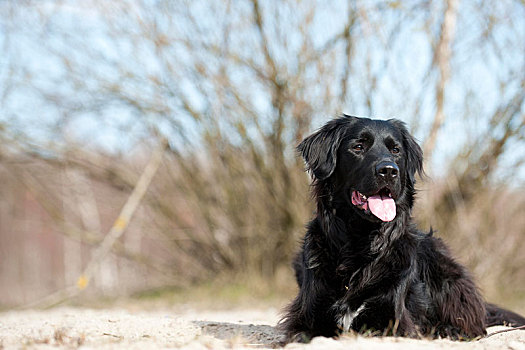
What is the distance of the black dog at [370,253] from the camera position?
4016 mm

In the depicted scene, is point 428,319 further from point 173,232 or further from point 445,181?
point 173,232

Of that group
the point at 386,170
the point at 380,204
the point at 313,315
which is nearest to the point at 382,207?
the point at 380,204

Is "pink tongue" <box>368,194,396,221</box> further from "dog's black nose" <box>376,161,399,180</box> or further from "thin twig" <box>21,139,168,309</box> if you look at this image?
"thin twig" <box>21,139,168,309</box>

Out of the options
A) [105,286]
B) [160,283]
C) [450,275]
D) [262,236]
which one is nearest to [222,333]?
[450,275]

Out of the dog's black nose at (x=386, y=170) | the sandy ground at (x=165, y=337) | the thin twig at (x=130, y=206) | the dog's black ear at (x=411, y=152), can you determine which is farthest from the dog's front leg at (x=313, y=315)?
the thin twig at (x=130, y=206)

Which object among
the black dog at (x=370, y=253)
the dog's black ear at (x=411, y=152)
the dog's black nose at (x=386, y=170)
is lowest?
the black dog at (x=370, y=253)

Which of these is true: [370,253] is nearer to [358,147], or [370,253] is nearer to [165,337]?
[358,147]

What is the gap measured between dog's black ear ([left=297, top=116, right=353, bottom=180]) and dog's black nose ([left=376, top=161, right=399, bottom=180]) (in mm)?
466

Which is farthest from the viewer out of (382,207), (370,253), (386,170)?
(370,253)

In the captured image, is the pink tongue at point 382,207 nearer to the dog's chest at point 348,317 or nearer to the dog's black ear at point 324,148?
the dog's black ear at point 324,148

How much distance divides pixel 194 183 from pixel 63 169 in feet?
8.81

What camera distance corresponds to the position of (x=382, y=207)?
13.3 feet

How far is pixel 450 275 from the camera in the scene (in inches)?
185

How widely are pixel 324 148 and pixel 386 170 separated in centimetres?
63
